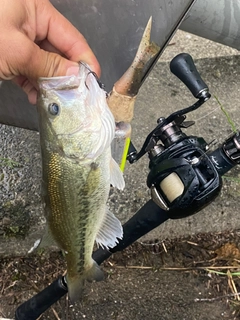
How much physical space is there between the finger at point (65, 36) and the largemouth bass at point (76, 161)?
0.23 meters

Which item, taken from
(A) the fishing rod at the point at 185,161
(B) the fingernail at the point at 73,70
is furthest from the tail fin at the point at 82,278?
(B) the fingernail at the point at 73,70

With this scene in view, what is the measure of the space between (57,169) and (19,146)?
125 cm

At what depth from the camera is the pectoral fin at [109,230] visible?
1835 millimetres

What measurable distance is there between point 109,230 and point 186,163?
1.40 feet

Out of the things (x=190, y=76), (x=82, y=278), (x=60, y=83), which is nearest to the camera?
(x=60, y=83)

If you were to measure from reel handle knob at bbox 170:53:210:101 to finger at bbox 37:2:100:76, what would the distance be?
0.32 m

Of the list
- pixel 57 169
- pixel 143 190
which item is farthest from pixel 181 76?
pixel 143 190

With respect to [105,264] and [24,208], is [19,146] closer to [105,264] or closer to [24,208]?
[24,208]

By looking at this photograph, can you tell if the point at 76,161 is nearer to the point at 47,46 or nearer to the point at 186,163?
the point at 186,163

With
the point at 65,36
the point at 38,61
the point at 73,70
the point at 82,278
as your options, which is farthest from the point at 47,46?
the point at 82,278

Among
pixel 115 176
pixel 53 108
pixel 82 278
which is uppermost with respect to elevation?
pixel 53 108

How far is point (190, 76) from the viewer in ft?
5.53

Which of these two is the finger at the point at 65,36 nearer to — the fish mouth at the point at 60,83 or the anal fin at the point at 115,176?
the fish mouth at the point at 60,83

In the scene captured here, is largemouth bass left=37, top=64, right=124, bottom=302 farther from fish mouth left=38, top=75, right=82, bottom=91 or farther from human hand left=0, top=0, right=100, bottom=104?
human hand left=0, top=0, right=100, bottom=104
